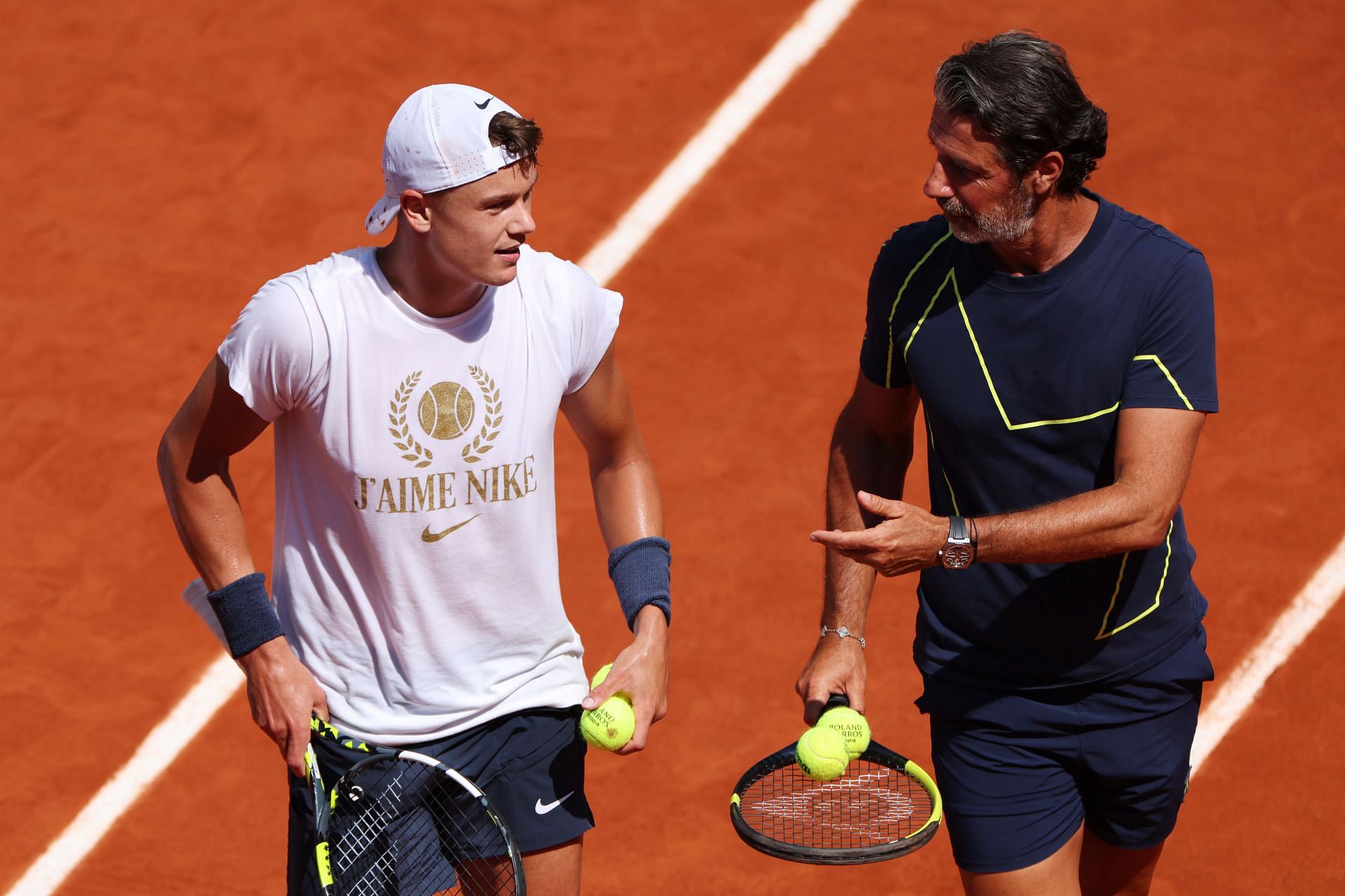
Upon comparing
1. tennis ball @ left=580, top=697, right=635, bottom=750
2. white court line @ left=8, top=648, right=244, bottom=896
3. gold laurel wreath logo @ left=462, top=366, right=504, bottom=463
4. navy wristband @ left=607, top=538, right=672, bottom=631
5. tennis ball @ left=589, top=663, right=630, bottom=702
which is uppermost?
gold laurel wreath logo @ left=462, top=366, right=504, bottom=463

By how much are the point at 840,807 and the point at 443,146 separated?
228 centimetres

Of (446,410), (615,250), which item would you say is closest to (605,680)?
(446,410)

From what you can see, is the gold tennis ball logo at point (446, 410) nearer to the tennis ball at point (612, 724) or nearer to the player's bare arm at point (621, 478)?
the player's bare arm at point (621, 478)

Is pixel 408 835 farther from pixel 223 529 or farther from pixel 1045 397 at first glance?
Answer: pixel 1045 397

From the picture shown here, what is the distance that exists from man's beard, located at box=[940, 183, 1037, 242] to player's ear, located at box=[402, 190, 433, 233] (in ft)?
4.17

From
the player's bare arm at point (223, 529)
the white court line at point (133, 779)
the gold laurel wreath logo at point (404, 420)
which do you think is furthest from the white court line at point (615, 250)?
the gold laurel wreath logo at point (404, 420)

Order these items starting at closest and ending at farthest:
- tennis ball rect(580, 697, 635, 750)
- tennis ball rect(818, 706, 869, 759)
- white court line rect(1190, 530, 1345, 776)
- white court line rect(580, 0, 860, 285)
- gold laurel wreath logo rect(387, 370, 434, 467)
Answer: gold laurel wreath logo rect(387, 370, 434, 467)
tennis ball rect(580, 697, 635, 750)
tennis ball rect(818, 706, 869, 759)
white court line rect(1190, 530, 1345, 776)
white court line rect(580, 0, 860, 285)

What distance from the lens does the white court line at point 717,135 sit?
872 cm

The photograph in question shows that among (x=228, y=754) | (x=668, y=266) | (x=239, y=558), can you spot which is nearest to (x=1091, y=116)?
(x=239, y=558)

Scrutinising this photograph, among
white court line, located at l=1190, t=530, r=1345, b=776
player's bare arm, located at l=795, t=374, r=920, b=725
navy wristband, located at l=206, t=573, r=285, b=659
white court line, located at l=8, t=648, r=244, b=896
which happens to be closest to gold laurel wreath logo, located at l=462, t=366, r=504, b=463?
navy wristband, located at l=206, t=573, r=285, b=659

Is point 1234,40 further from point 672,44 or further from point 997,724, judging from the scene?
point 997,724

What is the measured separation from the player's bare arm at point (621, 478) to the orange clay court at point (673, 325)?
1.91 meters

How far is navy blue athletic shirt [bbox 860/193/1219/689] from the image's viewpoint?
3.98 metres

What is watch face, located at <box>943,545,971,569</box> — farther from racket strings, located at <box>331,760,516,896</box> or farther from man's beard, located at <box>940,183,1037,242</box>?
racket strings, located at <box>331,760,516,896</box>
